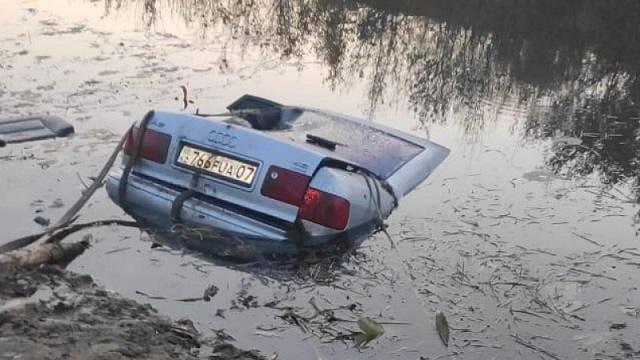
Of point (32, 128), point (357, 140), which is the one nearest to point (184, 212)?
point (357, 140)

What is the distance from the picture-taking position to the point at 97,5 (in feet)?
41.0

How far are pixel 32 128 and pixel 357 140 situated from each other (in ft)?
9.71

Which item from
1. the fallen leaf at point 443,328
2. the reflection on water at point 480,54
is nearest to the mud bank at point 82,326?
the fallen leaf at point 443,328

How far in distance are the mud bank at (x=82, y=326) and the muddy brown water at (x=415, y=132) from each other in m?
0.19

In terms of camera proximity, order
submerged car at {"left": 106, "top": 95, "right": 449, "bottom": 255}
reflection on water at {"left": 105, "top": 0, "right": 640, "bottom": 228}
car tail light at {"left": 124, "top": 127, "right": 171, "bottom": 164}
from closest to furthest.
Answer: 1. submerged car at {"left": 106, "top": 95, "right": 449, "bottom": 255}
2. car tail light at {"left": 124, "top": 127, "right": 171, "bottom": 164}
3. reflection on water at {"left": 105, "top": 0, "right": 640, "bottom": 228}

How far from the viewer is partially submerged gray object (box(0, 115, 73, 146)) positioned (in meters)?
6.58

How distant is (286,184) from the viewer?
4.53 m

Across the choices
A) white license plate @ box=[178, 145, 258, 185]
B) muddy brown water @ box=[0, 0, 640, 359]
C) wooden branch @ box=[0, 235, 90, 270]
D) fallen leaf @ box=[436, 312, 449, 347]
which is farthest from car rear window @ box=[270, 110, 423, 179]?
wooden branch @ box=[0, 235, 90, 270]

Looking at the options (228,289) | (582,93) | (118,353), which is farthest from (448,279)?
(582,93)

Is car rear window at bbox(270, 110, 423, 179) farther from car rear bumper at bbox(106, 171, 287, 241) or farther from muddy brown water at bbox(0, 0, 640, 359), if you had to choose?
car rear bumper at bbox(106, 171, 287, 241)

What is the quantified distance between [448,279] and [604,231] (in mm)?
1657

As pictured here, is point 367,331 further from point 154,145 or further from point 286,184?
point 154,145

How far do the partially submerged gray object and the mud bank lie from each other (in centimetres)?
259

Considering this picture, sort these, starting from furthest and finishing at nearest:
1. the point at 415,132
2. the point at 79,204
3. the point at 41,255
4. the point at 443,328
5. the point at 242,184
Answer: the point at 415,132, the point at 79,204, the point at 242,184, the point at 41,255, the point at 443,328
